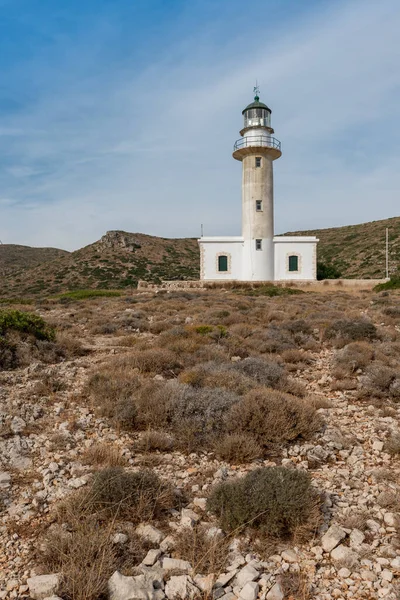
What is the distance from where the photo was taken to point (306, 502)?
3.48m

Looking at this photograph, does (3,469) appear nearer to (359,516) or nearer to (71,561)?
(71,561)

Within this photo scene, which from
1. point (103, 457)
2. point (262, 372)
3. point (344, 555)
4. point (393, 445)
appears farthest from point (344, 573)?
point (262, 372)

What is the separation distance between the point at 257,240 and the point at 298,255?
3418mm

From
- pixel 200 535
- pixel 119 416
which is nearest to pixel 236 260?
pixel 119 416

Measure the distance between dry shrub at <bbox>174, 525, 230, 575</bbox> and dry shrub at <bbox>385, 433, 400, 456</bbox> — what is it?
2.39 meters

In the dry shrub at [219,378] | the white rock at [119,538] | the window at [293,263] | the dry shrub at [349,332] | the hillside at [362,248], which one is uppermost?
the hillside at [362,248]

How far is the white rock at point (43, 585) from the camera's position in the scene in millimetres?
2719

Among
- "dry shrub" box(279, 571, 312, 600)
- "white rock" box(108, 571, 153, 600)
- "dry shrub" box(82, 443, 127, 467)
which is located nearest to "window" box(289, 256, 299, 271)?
"dry shrub" box(82, 443, 127, 467)

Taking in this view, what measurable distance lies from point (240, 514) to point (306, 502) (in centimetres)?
55

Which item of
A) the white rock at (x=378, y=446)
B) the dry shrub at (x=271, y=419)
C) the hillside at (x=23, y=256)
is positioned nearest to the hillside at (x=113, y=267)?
the hillside at (x=23, y=256)

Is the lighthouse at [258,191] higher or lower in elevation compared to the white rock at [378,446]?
higher

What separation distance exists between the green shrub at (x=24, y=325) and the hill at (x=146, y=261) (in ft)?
119

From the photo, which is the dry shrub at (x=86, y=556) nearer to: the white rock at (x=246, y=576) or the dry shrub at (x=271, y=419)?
the white rock at (x=246, y=576)

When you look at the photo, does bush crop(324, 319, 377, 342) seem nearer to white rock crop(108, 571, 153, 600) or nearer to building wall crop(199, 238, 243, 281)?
white rock crop(108, 571, 153, 600)
